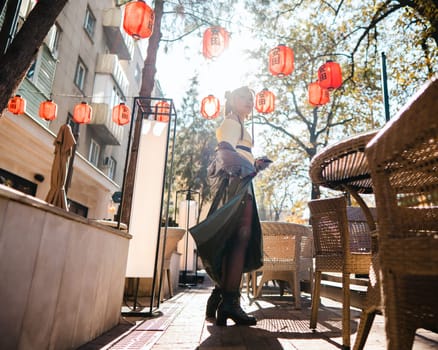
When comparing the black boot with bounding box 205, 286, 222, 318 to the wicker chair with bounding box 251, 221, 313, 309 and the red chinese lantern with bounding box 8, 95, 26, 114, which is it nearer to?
the wicker chair with bounding box 251, 221, 313, 309

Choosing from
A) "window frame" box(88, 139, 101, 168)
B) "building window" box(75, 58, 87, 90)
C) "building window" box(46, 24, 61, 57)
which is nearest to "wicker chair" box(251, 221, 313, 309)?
"building window" box(46, 24, 61, 57)

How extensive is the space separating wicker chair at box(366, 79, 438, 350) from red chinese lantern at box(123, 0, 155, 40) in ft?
18.0

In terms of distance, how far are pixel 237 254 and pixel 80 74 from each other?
11.6m

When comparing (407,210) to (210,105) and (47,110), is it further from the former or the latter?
(47,110)

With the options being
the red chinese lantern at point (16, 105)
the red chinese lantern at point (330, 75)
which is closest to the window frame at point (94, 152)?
the red chinese lantern at point (16, 105)

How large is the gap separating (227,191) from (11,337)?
1777 mm

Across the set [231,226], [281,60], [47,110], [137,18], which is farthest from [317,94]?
[47,110]

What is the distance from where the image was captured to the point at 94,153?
1367 cm

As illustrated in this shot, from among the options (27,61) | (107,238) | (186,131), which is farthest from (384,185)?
(186,131)

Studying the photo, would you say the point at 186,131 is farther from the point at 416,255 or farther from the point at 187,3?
the point at 416,255

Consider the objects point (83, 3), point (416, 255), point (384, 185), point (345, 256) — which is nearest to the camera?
point (416, 255)

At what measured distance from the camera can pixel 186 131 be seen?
68.8 feet

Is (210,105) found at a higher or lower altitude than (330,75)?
lower

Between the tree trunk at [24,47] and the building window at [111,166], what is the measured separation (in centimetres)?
1186
